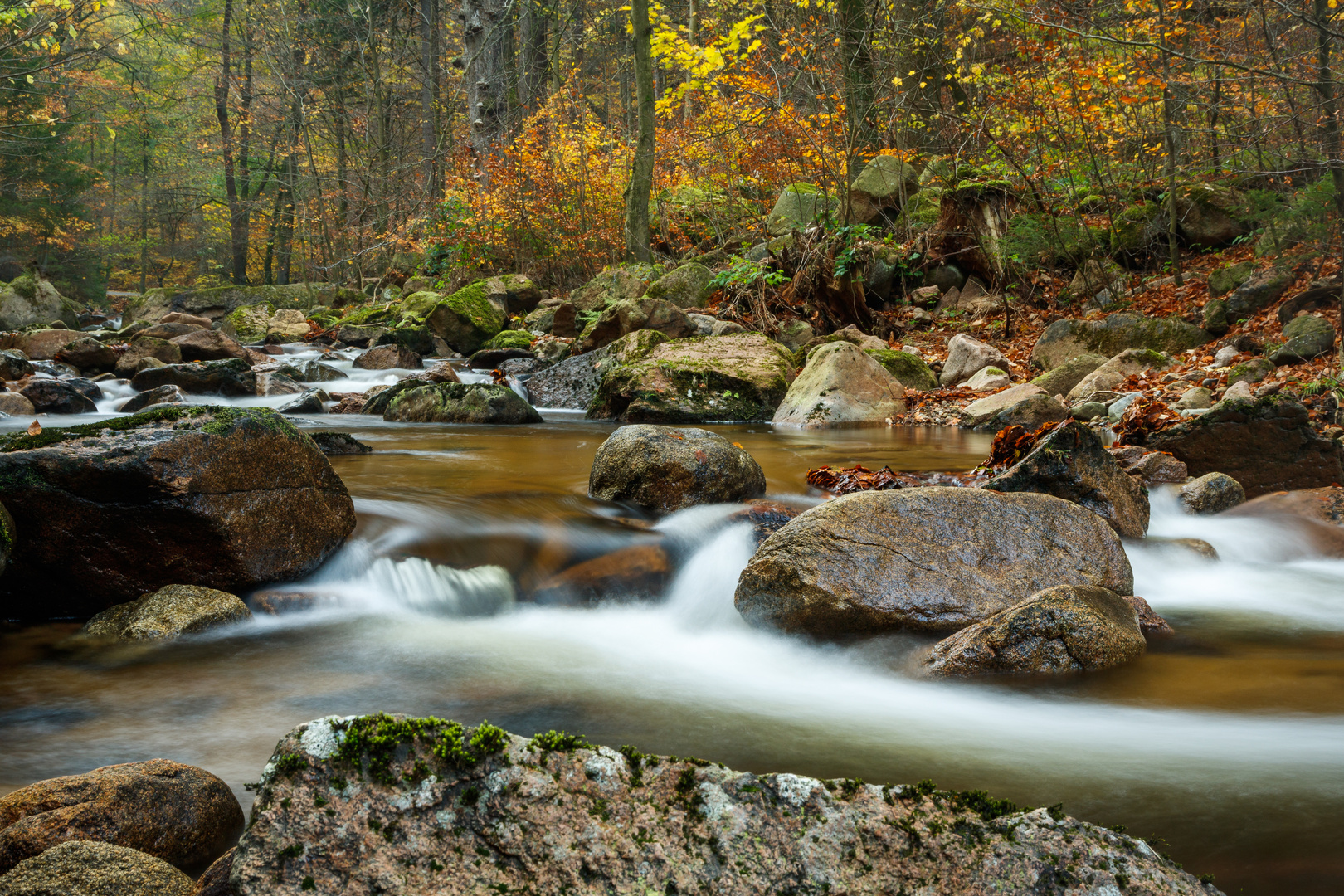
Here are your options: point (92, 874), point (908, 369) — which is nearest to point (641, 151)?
point (908, 369)

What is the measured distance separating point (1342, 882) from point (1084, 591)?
1.68 metres

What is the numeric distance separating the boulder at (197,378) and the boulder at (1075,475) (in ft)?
32.1

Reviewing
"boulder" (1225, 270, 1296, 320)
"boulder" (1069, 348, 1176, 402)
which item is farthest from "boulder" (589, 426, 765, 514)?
"boulder" (1225, 270, 1296, 320)

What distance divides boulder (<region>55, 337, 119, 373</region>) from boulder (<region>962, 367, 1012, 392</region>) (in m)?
11.9

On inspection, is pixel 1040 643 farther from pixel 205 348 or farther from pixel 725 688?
pixel 205 348

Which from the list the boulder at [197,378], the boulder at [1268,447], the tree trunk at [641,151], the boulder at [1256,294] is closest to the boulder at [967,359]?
the boulder at [1256,294]

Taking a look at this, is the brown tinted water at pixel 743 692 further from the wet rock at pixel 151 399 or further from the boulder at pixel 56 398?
the boulder at pixel 56 398

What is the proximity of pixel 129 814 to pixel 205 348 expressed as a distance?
1340 centimetres

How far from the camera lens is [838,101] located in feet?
45.6

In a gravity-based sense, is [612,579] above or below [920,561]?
below

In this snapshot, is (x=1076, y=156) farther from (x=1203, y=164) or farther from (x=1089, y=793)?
(x=1089, y=793)

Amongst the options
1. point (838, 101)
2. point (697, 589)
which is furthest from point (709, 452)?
point (838, 101)

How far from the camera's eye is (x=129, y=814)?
1.93 m

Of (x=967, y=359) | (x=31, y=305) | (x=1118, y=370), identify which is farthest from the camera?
(x=31, y=305)
